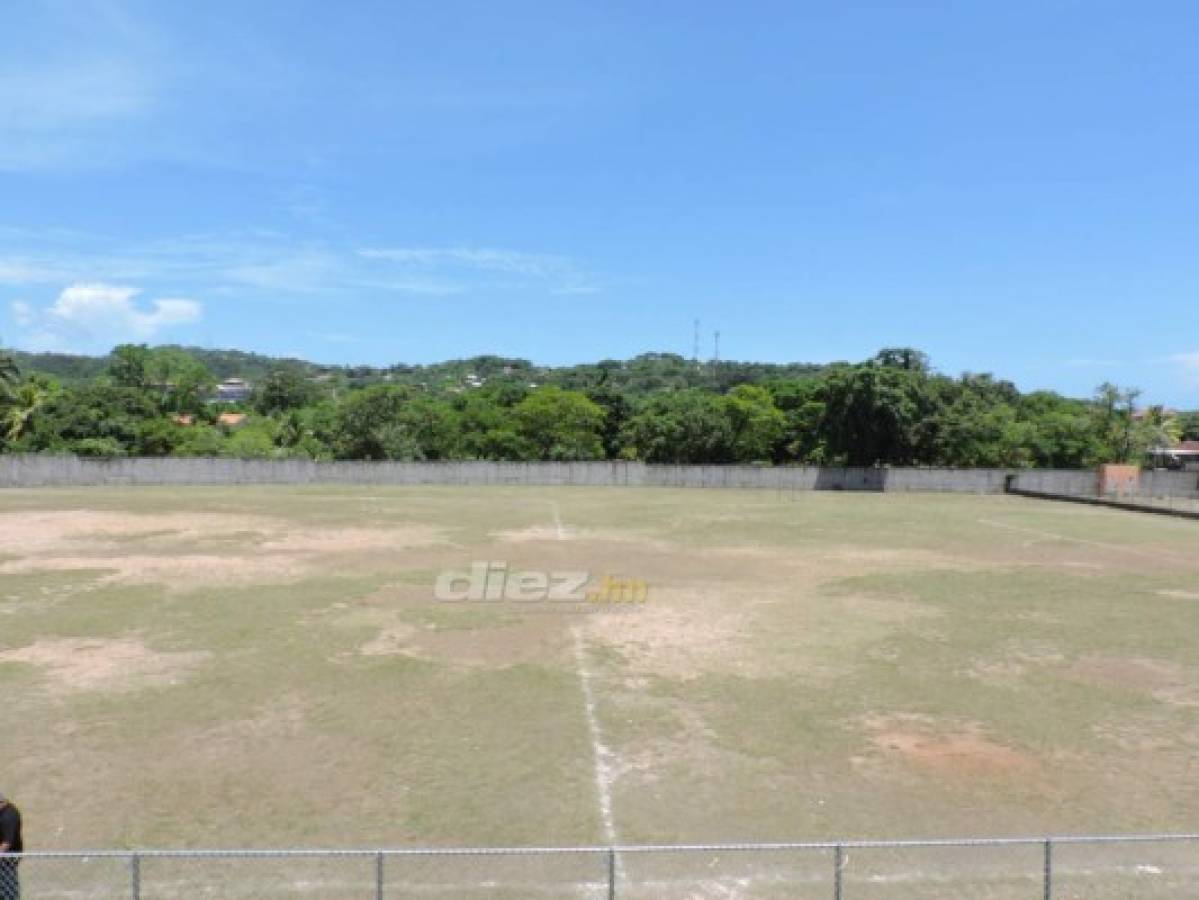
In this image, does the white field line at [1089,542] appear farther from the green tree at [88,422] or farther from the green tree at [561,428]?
the green tree at [88,422]

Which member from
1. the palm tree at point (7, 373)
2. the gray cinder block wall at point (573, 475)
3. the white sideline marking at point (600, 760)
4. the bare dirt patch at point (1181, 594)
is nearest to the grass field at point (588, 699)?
the white sideline marking at point (600, 760)

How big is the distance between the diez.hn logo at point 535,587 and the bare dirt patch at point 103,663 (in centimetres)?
775

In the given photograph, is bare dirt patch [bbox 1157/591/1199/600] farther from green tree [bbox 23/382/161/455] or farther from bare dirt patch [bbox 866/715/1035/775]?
green tree [bbox 23/382/161/455]

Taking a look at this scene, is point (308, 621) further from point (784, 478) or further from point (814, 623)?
point (784, 478)

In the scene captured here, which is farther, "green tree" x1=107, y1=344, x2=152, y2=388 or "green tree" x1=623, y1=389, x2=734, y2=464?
"green tree" x1=107, y1=344, x2=152, y2=388

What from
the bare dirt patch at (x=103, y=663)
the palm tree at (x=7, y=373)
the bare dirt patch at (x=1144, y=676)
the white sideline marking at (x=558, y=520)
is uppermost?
the palm tree at (x=7, y=373)

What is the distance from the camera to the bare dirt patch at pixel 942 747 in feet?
41.7

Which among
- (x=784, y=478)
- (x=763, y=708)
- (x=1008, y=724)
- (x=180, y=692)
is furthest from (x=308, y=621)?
(x=784, y=478)

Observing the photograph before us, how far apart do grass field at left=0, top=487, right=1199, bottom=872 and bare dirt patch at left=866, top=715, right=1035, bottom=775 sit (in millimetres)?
57

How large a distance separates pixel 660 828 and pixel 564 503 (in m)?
45.0

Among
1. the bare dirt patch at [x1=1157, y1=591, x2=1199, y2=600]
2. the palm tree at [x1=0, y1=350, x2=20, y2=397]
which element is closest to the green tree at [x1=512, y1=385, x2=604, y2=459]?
the palm tree at [x1=0, y1=350, x2=20, y2=397]

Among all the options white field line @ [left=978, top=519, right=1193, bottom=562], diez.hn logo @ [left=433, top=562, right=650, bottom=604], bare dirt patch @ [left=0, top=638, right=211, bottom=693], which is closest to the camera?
bare dirt patch @ [left=0, top=638, right=211, bottom=693]

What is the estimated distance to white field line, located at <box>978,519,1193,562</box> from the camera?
34812 millimetres

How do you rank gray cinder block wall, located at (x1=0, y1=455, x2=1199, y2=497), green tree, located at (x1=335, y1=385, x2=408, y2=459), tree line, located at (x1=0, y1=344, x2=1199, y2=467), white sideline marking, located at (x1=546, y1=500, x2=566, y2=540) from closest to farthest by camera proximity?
1. white sideline marking, located at (x1=546, y1=500, x2=566, y2=540)
2. gray cinder block wall, located at (x1=0, y1=455, x2=1199, y2=497)
3. tree line, located at (x1=0, y1=344, x2=1199, y2=467)
4. green tree, located at (x1=335, y1=385, x2=408, y2=459)
